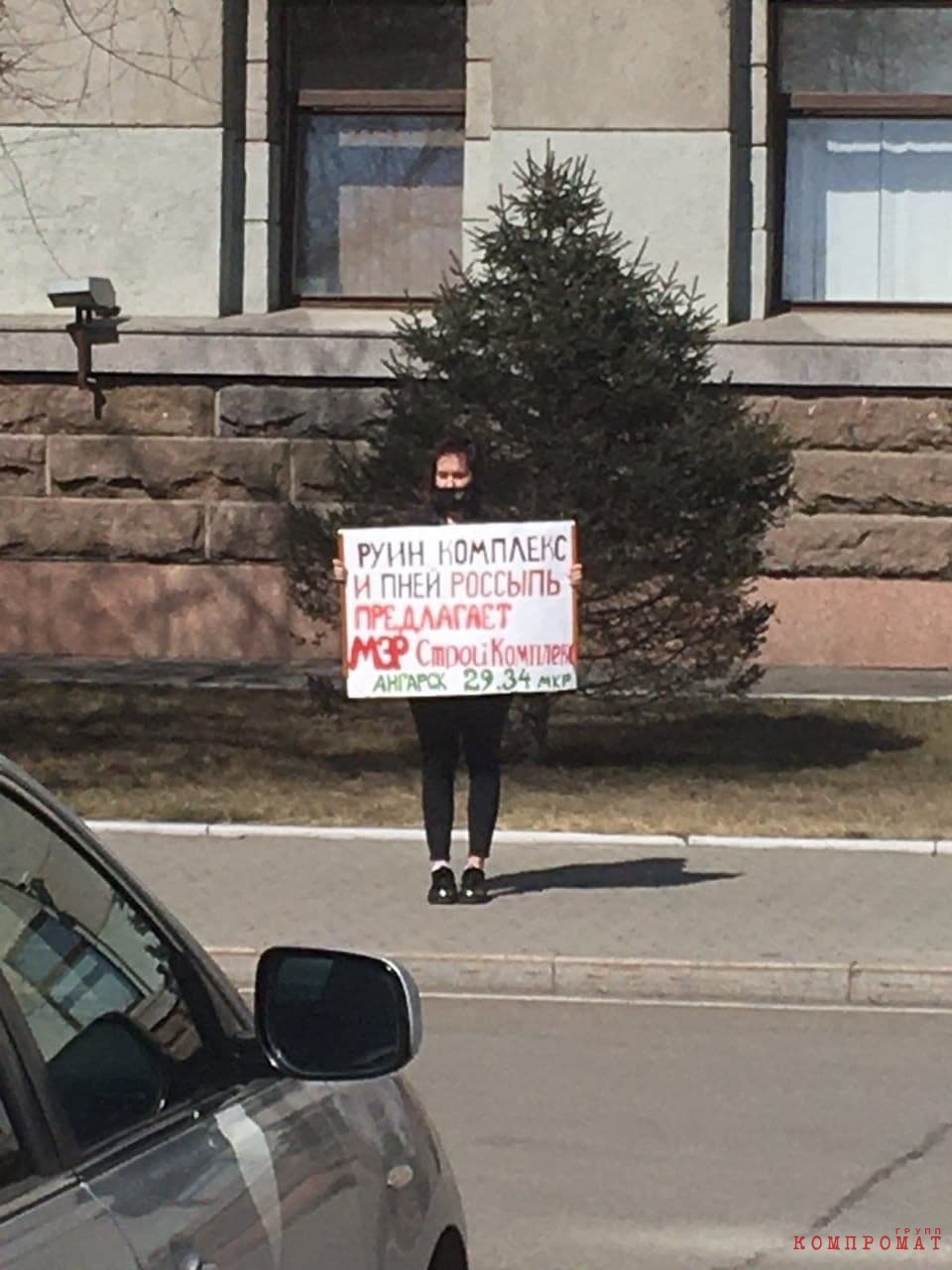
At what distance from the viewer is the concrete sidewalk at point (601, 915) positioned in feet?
33.6

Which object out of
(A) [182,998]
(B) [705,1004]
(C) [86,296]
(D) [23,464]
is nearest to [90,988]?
(A) [182,998]

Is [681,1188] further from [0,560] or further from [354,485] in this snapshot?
[0,560]

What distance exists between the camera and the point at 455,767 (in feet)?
37.2

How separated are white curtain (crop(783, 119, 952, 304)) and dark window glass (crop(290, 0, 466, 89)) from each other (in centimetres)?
276

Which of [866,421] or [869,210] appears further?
[869,210]

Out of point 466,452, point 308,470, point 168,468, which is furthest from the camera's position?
point 168,468

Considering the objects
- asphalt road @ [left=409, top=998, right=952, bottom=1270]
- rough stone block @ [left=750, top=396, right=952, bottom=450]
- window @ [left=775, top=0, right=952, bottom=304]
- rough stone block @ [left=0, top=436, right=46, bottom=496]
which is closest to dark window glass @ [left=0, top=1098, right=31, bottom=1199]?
asphalt road @ [left=409, top=998, right=952, bottom=1270]

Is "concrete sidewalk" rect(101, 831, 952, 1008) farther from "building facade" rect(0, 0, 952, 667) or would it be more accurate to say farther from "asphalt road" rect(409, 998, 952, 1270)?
"building facade" rect(0, 0, 952, 667)

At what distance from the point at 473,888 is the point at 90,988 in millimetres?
8325

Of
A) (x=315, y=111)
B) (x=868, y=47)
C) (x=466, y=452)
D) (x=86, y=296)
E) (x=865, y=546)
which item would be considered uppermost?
(x=868, y=47)

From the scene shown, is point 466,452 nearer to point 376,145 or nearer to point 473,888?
point 473,888

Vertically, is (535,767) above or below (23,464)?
below

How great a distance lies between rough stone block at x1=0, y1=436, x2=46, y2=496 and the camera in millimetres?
20594

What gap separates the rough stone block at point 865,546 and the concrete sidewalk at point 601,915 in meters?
7.34
